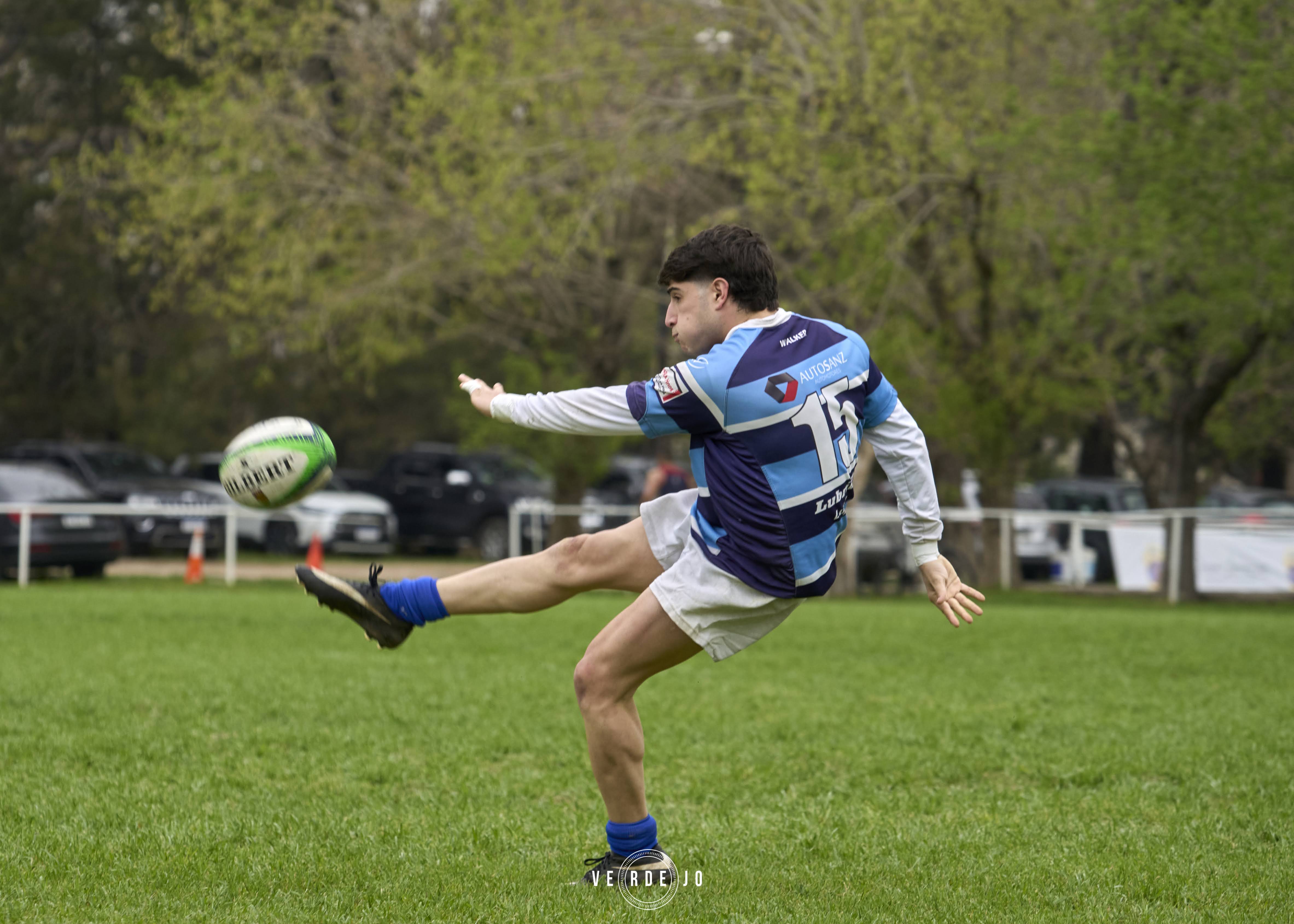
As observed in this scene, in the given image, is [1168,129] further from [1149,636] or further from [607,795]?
[607,795]

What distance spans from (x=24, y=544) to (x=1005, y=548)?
1354 cm

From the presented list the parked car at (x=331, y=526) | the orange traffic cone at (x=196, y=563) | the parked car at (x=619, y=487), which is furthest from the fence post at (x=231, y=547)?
the parked car at (x=619, y=487)

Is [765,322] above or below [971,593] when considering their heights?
above

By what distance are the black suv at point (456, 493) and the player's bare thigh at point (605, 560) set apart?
21.8 m

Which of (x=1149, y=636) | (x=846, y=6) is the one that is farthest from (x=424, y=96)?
A: (x=1149, y=636)

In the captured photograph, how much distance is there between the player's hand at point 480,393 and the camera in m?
4.46

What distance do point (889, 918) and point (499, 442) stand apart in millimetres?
26130

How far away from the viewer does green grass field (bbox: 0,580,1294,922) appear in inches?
181

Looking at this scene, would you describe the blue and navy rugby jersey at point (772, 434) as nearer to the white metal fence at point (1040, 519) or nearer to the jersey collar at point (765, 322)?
the jersey collar at point (765, 322)

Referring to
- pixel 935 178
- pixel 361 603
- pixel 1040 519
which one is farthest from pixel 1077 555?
pixel 361 603

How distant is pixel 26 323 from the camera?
30047 millimetres

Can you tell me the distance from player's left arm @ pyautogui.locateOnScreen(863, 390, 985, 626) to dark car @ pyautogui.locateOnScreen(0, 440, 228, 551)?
63.4 feet

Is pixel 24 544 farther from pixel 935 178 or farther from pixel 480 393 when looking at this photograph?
pixel 480 393

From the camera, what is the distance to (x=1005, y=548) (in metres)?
21.3
